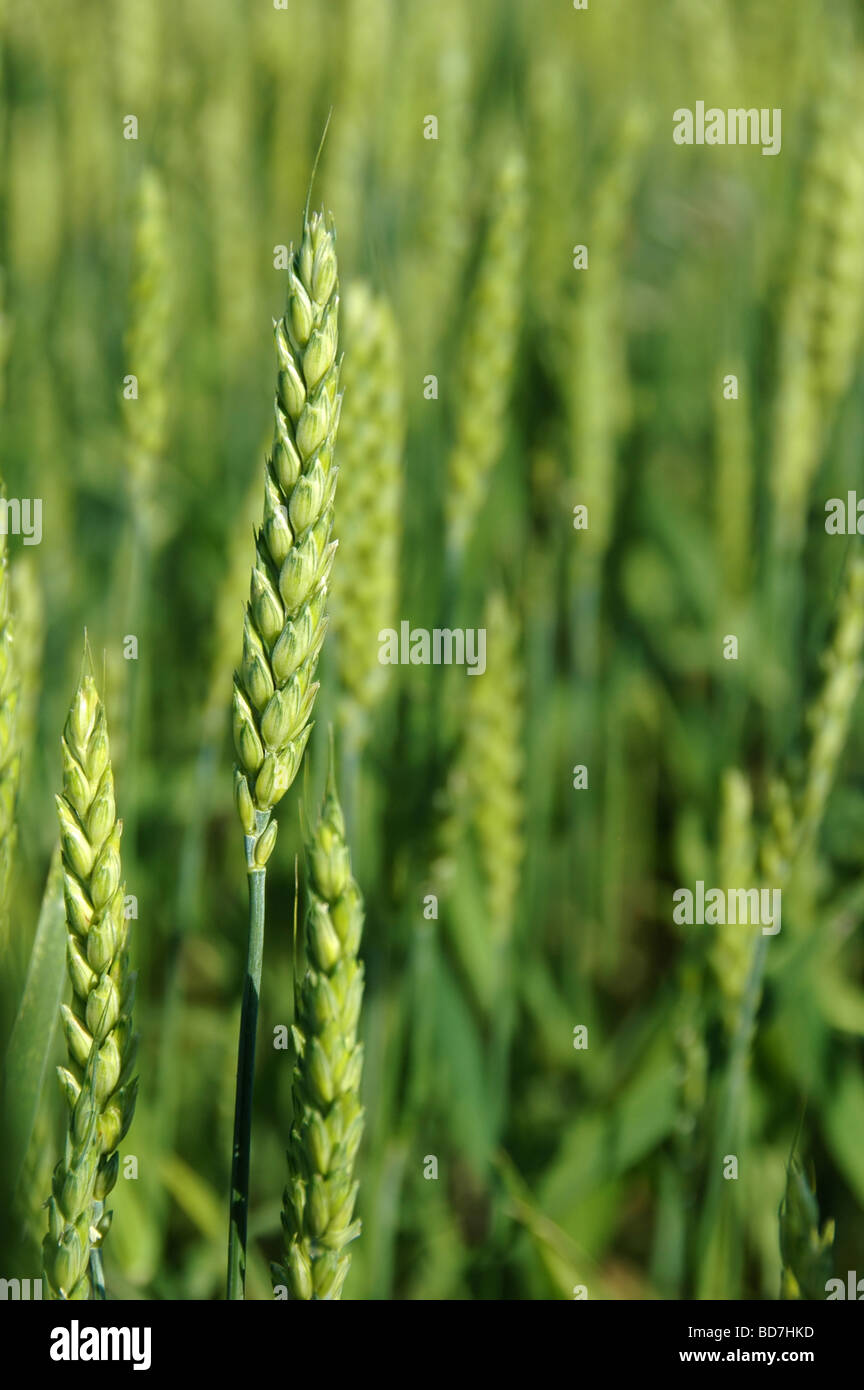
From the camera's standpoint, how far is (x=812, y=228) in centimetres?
157

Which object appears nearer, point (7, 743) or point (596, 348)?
point (7, 743)

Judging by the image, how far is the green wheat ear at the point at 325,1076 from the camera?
626mm

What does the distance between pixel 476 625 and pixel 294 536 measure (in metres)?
1.33

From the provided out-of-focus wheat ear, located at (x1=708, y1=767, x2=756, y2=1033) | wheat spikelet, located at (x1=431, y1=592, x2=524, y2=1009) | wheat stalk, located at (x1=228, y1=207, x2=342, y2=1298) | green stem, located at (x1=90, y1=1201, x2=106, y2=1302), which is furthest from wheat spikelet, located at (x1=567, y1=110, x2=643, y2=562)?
green stem, located at (x1=90, y1=1201, x2=106, y2=1302)

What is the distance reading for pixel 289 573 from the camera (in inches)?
22.7

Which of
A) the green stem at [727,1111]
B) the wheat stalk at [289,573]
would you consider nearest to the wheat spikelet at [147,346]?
the wheat stalk at [289,573]

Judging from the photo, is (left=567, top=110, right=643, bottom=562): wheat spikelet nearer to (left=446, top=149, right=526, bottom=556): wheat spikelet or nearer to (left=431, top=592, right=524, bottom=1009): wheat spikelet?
(left=446, top=149, right=526, bottom=556): wheat spikelet

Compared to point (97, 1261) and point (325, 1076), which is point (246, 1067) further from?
point (97, 1261)

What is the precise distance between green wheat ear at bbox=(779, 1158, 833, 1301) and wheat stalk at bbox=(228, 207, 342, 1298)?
362mm

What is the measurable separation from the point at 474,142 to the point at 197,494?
45.8 inches

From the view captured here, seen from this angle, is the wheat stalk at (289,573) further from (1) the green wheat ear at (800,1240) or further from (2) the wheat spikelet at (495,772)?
(2) the wheat spikelet at (495,772)

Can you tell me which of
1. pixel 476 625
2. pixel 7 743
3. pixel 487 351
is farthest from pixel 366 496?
pixel 476 625

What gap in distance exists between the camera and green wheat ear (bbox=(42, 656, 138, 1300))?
588 millimetres
